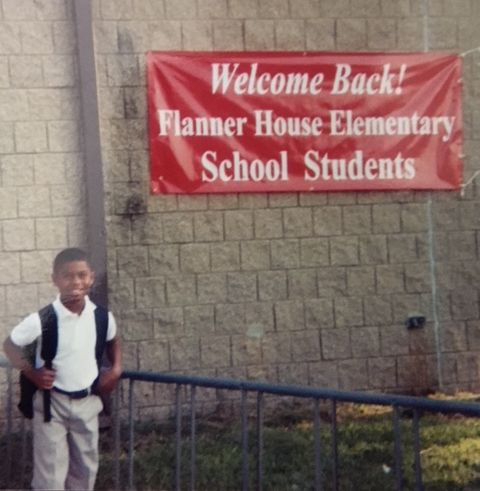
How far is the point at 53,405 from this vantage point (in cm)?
622

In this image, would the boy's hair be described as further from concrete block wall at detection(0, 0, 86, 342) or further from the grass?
concrete block wall at detection(0, 0, 86, 342)

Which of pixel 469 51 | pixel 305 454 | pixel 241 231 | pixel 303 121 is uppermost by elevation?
pixel 469 51

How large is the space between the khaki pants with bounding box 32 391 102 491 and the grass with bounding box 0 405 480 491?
3.19 feet

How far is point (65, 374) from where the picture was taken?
6.19 meters

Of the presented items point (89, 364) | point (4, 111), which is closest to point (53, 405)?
point (89, 364)

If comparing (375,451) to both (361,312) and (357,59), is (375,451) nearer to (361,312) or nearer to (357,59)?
(361,312)

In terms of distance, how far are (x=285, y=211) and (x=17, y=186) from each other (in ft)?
6.46

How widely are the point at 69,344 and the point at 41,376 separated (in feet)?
0.69

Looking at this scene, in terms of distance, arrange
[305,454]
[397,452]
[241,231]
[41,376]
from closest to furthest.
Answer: [397,452], [41,376], [305,454], [241,231]

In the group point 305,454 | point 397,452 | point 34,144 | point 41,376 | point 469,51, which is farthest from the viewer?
point 469,51

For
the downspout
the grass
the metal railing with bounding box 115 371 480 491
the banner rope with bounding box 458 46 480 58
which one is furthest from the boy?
the banner rope with bounding box 458 46 480 58

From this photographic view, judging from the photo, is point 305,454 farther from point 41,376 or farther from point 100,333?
point 41,376

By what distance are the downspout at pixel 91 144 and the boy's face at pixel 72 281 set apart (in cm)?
248

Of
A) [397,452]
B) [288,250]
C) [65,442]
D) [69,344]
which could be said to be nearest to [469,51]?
[288,250]
